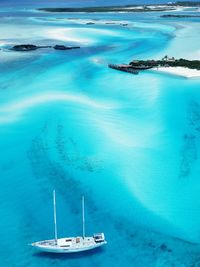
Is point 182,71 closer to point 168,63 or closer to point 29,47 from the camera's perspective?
point 168,63

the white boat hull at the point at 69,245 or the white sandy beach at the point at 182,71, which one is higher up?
the white sandy beach at the point at 182,71

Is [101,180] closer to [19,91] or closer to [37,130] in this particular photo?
[37,130]

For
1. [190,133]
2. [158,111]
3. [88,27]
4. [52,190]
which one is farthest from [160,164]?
[88,27]

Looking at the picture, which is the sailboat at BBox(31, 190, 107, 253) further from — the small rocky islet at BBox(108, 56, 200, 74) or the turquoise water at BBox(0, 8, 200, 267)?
the small rocky islet at BBox(108, 56, 200, 74)

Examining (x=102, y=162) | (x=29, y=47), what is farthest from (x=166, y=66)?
(x=102, y=162)

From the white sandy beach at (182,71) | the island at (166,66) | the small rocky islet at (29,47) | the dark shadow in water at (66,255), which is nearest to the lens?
the dark shadow in water at (66,255)

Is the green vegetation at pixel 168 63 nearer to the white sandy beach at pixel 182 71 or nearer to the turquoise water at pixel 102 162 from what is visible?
the white sandy beach at pixel 182 71

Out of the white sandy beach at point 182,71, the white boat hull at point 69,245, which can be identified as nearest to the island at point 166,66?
the white sandy beach at point 182,71
